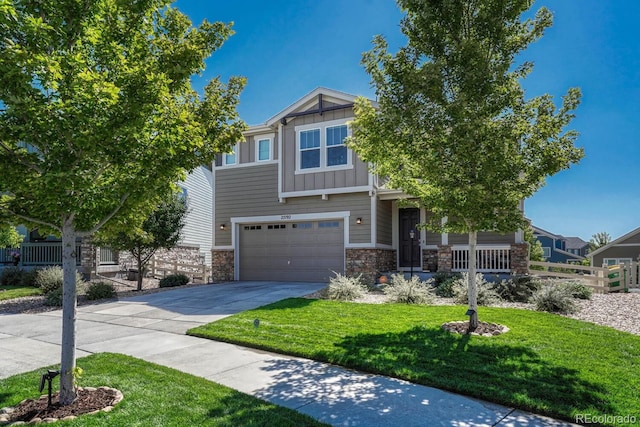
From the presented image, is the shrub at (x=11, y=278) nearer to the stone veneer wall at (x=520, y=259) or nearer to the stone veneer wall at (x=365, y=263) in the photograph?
the stone veneer wall at (x=365, y=263)

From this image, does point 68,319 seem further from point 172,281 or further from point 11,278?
point 11,278

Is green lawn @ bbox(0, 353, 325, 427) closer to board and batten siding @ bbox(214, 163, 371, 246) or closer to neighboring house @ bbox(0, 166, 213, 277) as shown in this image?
neighboring house @ bbox(0, 166, 213, 277)

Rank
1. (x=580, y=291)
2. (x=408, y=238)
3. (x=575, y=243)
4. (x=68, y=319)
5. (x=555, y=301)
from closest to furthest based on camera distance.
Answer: (x=68, y=319) < (x=555, y=301) < (x=580, y=291) < (x=408, y=238) < (x=575, y=243)

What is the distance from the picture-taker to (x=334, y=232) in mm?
15273

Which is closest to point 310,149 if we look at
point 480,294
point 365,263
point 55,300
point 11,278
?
point 365,263

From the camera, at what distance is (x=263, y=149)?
1684cm

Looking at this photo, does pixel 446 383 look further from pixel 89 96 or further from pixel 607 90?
pixel 607 90

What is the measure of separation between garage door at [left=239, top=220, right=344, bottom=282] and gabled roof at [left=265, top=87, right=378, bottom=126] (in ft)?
13.9

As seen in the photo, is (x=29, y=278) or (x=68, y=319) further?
(x=29, y=278)

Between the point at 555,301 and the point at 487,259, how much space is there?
4779 mm

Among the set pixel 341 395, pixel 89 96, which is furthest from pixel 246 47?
pixel 341 395

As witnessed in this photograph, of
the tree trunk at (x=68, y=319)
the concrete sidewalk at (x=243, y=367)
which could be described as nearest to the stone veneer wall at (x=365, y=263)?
the concrete sidewalk at (x=243, y=367)

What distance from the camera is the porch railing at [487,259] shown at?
1345 cm

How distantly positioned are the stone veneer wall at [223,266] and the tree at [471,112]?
11.3 meters
